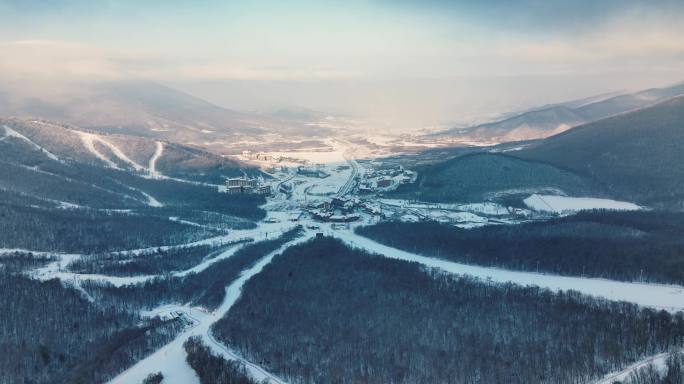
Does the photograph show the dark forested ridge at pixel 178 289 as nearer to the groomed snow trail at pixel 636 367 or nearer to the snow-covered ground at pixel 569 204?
the groomed snow trail at pixel 636 367

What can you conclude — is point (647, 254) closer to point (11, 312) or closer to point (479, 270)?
point (479, 270)

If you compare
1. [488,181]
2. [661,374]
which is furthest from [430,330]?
[488,181]

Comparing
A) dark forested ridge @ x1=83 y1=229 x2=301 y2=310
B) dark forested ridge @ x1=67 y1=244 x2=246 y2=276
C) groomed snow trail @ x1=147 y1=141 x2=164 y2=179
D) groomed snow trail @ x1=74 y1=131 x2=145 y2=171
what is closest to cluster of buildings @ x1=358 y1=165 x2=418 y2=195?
groomed snow trail @ x1=147 y1=141 x2=164 y2=179

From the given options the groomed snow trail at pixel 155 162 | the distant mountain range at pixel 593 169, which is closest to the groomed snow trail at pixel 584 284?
the distant mountain range at pixel 593 169

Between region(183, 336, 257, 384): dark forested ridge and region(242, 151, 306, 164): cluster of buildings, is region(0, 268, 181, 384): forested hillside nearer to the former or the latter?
→ region(183, 336, 257, 384): dark forested ridge

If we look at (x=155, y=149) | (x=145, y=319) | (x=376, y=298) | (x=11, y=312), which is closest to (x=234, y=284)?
(x=145, y=319)

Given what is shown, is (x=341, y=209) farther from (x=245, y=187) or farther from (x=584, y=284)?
(x=584, y=284)
